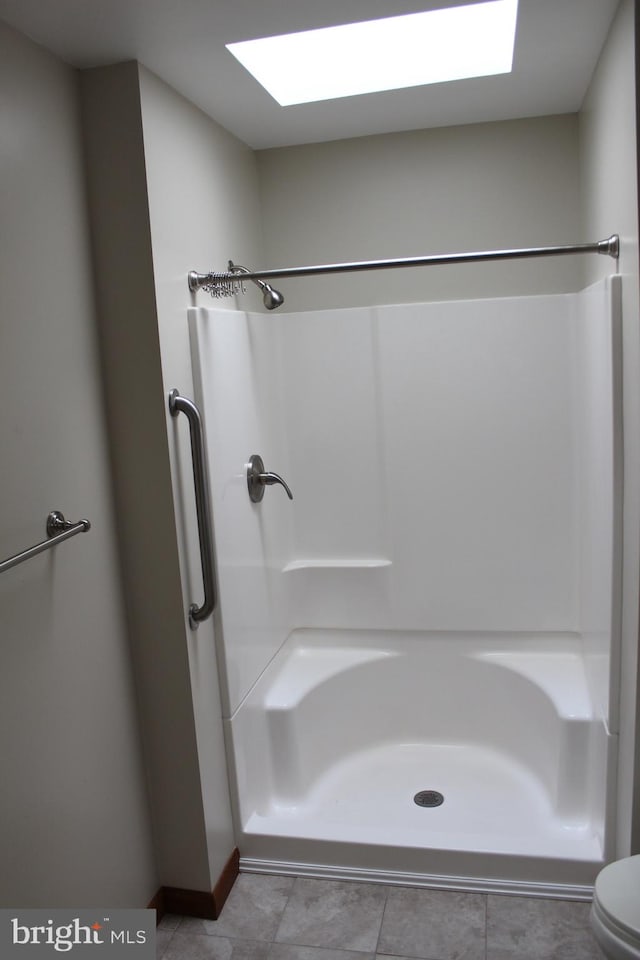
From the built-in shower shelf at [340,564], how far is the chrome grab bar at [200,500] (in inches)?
32.0

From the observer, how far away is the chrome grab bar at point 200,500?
1961 mm

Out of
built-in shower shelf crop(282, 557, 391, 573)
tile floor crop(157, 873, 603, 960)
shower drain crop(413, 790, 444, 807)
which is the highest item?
built-in shower shelf crop(282, 557, 391, 573)

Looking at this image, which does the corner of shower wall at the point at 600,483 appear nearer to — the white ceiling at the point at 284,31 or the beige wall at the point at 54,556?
the white ceiling at the point at 284,31

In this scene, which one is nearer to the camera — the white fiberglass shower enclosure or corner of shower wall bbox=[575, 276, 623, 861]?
corner of shower wall bbox=[575, 276, 623, 861]

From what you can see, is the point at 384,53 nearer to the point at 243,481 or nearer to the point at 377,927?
the point at 243,481

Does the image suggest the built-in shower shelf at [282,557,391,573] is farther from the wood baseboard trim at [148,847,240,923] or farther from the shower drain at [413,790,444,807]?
the wood baseboard trim at [148,847,240,923]

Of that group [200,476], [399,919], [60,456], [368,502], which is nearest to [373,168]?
[368,502]

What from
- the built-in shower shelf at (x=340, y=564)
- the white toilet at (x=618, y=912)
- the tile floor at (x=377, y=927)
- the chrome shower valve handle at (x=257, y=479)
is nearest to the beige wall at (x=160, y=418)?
the tile floor at (x=377, y=927)

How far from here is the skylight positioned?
77.3 inches

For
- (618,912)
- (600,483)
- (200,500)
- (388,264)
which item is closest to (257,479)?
(200,500)

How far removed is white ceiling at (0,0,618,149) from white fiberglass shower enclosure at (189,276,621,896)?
58cm

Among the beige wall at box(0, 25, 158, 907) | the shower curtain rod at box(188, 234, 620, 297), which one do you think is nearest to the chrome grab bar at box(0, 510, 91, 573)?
the beige wall at box(0, 25, 158, 907)

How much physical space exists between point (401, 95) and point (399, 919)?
2245mm

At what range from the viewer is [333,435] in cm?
284
